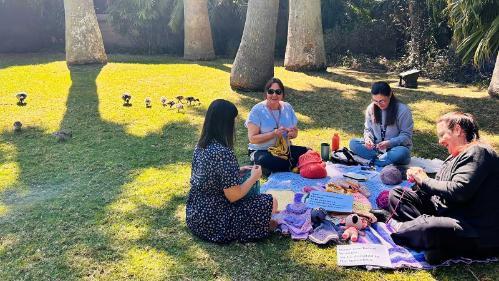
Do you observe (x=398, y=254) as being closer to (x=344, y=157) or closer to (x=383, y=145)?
(x=383, y=145)

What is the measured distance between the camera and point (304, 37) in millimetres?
15227

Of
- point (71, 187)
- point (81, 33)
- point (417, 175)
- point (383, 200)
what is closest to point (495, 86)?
point (383, 200)

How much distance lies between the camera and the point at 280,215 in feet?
17.1

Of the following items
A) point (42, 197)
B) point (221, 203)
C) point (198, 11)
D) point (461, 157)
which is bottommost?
point (42, 197)

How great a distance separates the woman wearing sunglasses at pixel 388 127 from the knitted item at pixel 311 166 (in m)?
0.77

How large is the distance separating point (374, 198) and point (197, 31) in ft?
45.3

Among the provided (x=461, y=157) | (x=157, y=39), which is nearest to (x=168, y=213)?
(x=461, y=157)

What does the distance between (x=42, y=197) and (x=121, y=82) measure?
7527 mm

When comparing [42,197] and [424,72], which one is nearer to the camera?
[42,197]

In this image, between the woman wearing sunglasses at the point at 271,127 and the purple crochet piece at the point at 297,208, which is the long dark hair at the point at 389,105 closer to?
the woman wearing sunglasses at the point at 271,127

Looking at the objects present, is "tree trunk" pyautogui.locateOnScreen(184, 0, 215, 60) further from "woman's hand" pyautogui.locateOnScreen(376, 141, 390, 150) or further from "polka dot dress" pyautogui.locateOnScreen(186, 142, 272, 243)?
"polka dot dress" pyautogui.locateOnScreen(186, 142, 272, 243)

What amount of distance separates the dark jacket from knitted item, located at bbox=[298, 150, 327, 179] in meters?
2.18

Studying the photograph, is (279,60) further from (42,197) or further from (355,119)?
(42,197)

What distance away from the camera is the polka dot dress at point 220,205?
4398 mm
